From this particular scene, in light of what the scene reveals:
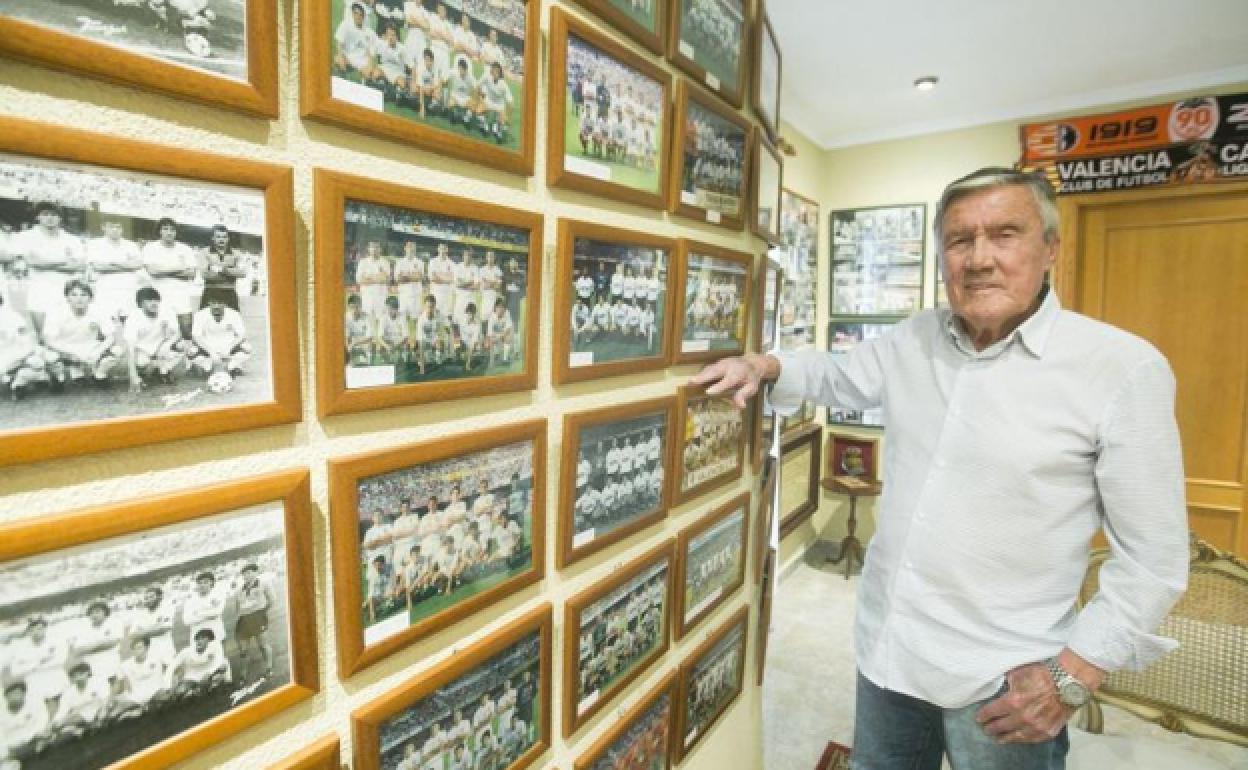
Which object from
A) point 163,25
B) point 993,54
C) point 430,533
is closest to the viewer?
point 163,25

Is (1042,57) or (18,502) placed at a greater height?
(1042,57)

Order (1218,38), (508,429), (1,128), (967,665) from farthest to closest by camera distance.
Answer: (1218,38) → (967,665) → (508,429) → (1,128)

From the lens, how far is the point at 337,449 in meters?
0.63

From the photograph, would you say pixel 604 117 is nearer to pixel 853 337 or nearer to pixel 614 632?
pixel 614 632

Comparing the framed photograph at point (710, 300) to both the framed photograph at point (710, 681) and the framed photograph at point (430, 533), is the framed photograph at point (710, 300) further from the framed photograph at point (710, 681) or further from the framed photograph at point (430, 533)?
the framed photograph at point (710, 681)

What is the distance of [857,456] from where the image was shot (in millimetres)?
3875

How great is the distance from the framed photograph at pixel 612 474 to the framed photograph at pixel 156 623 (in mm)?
410

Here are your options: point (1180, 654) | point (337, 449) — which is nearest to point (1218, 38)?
point (1180, 654)

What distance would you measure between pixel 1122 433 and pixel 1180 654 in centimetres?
98

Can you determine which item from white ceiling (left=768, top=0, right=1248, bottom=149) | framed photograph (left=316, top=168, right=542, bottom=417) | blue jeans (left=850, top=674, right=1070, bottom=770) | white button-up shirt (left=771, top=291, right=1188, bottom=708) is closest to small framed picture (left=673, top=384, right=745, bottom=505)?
white button-up shirt (left=771, top=291, right=1188, bottom=708)

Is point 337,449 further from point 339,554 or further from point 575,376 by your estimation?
point 575,376

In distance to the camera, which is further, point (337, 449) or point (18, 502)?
point (337, 449)

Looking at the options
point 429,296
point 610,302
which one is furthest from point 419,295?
point 610,302

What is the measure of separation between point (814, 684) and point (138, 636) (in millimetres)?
2843
